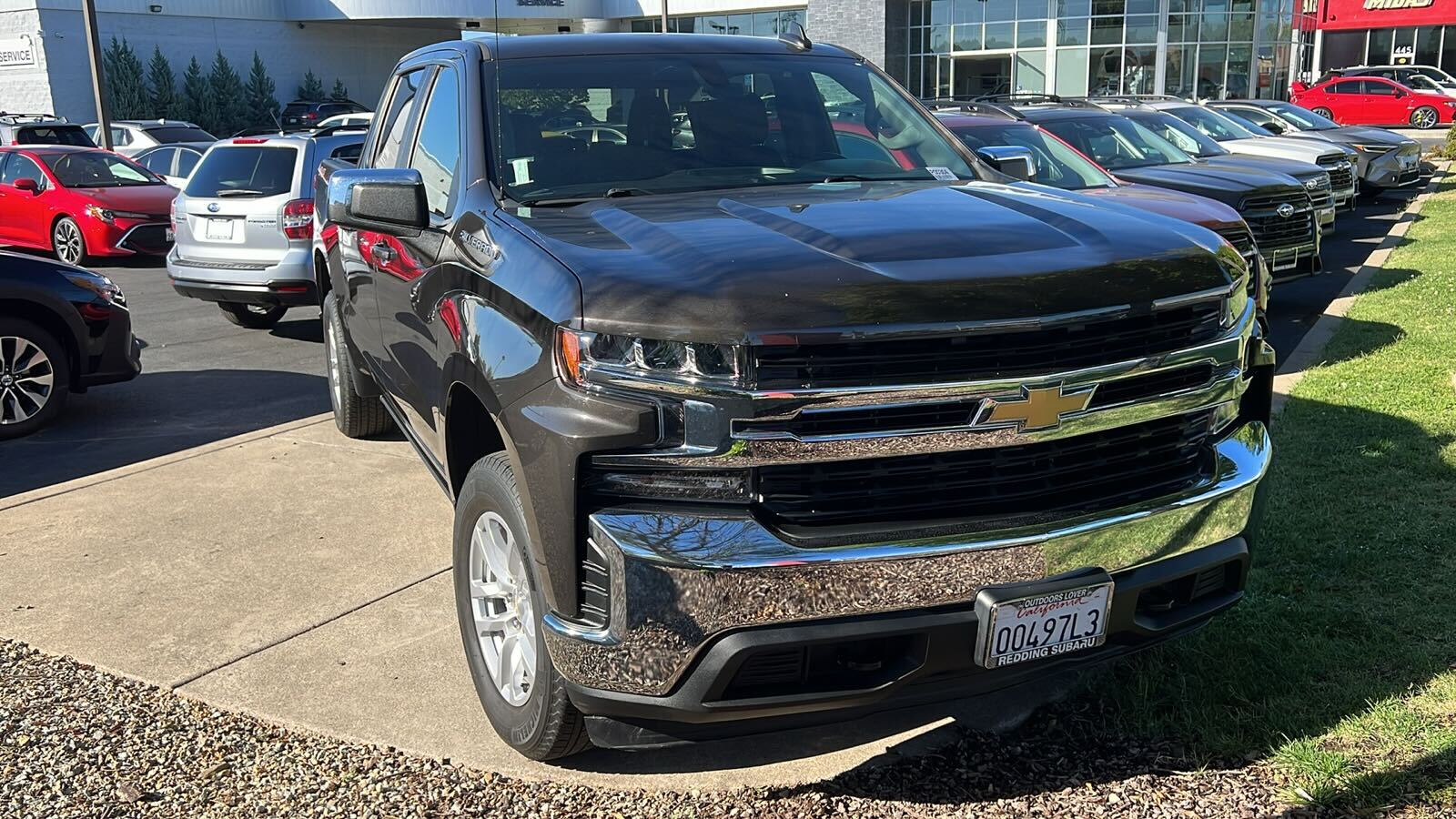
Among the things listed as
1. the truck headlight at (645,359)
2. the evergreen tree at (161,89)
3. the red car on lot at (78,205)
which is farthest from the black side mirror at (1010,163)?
the evergreen tree at (161,89)

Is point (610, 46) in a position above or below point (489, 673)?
above

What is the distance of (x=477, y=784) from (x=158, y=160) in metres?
18.6

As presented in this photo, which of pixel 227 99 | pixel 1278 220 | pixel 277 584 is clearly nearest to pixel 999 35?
pixel 227 99

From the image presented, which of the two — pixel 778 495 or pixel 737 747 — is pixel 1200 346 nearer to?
pixel 778 495

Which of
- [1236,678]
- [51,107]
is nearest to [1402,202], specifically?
[1236,678]

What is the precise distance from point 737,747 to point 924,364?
1.42m

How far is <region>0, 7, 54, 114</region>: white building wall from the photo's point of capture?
38781 mm

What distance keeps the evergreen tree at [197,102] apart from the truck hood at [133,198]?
28.0 m

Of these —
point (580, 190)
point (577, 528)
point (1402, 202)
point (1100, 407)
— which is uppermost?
point (580, 190)

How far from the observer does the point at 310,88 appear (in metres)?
46.7

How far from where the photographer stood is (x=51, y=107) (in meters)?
39.3

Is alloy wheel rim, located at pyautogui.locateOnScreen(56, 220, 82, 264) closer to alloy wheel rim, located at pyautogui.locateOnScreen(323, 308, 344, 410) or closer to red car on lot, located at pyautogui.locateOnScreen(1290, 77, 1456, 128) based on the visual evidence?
alloy wheel rim, located at pyautogui.locateOnScreen(323, 308, 344, 410)

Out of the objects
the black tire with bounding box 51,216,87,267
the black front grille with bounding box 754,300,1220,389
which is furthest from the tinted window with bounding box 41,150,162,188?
the black front grille with bounding box 754,300,1220,389

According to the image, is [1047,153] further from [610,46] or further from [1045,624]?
[1045,624]
